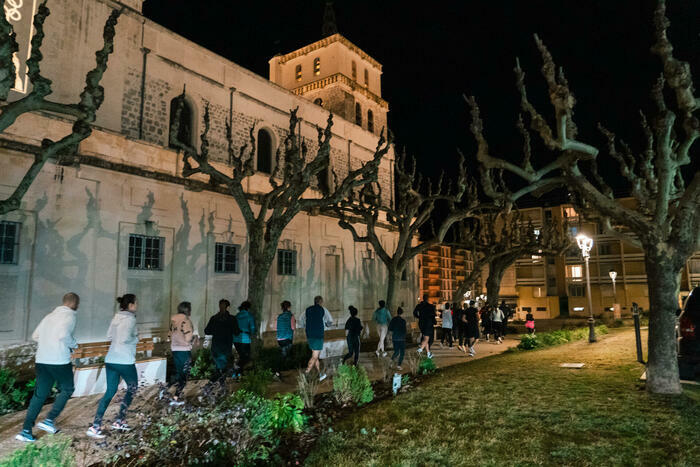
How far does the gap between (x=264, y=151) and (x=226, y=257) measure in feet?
20.0

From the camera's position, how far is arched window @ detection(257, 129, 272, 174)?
846 inches

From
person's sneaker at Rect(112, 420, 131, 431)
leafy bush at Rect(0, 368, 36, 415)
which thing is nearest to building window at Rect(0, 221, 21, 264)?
leafy bush at Rect(0, 368, 36, 415)

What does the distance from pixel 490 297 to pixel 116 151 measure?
2161 cm

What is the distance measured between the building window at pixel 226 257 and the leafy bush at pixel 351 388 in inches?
427

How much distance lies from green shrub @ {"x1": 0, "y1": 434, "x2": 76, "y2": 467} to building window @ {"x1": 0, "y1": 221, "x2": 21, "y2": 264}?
10.1 metres

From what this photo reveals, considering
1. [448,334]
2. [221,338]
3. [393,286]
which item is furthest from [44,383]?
[448,334]

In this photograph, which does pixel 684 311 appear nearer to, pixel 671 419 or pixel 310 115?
pixel 671 419

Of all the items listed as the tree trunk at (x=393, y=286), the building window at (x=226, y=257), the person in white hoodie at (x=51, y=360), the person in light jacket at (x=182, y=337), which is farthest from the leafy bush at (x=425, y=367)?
the building window at (x=226, y=257)

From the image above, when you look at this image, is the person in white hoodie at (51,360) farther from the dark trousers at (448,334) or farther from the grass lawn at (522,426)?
the dark trousers at (448,334)

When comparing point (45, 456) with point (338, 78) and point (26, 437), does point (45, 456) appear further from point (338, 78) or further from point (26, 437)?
point (338, 78)

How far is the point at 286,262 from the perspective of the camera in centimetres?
2094

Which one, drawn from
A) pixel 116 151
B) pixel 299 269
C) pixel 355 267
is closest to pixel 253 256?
pixel 116 151

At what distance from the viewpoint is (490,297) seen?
27.4 m

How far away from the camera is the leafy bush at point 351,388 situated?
824cm
